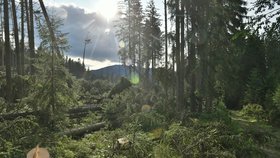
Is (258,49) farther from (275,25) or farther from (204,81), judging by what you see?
(275,25)

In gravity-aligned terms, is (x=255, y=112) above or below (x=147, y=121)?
below

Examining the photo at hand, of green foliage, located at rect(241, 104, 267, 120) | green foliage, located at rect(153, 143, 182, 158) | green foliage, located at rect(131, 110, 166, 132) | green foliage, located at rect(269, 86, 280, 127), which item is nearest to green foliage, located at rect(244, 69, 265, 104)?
green foliage, located at rect(241, 104, 267, 120)

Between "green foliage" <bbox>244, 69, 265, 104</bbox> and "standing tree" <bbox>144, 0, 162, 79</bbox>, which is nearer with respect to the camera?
"green foliage" <bbox>244, 69, 265, 104</bbox>

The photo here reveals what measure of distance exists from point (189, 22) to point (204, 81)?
4.13m

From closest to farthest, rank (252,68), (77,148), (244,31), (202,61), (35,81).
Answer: (244,31)
(77,148)
(35,81)
(202,61)
(252,68)

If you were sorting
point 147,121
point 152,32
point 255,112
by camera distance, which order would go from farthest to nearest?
1. point 152,32
2. point 255,112
3. point 147,121

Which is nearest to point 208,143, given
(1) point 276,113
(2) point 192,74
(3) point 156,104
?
(3) point 156,104

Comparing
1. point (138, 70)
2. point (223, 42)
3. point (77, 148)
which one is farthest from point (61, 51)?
point (138, 70)

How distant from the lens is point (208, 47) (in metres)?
24.7

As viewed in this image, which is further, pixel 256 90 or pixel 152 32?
pixel 152 32

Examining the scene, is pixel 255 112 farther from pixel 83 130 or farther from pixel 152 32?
pixel 152 32

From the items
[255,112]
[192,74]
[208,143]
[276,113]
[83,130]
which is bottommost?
[255,112]

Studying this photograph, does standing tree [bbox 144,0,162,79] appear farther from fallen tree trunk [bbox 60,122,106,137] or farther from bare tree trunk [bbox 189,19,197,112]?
fallen tree trunk [bbox 60,122,106,137]

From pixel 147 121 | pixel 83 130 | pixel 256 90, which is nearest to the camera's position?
pixel 83 130
